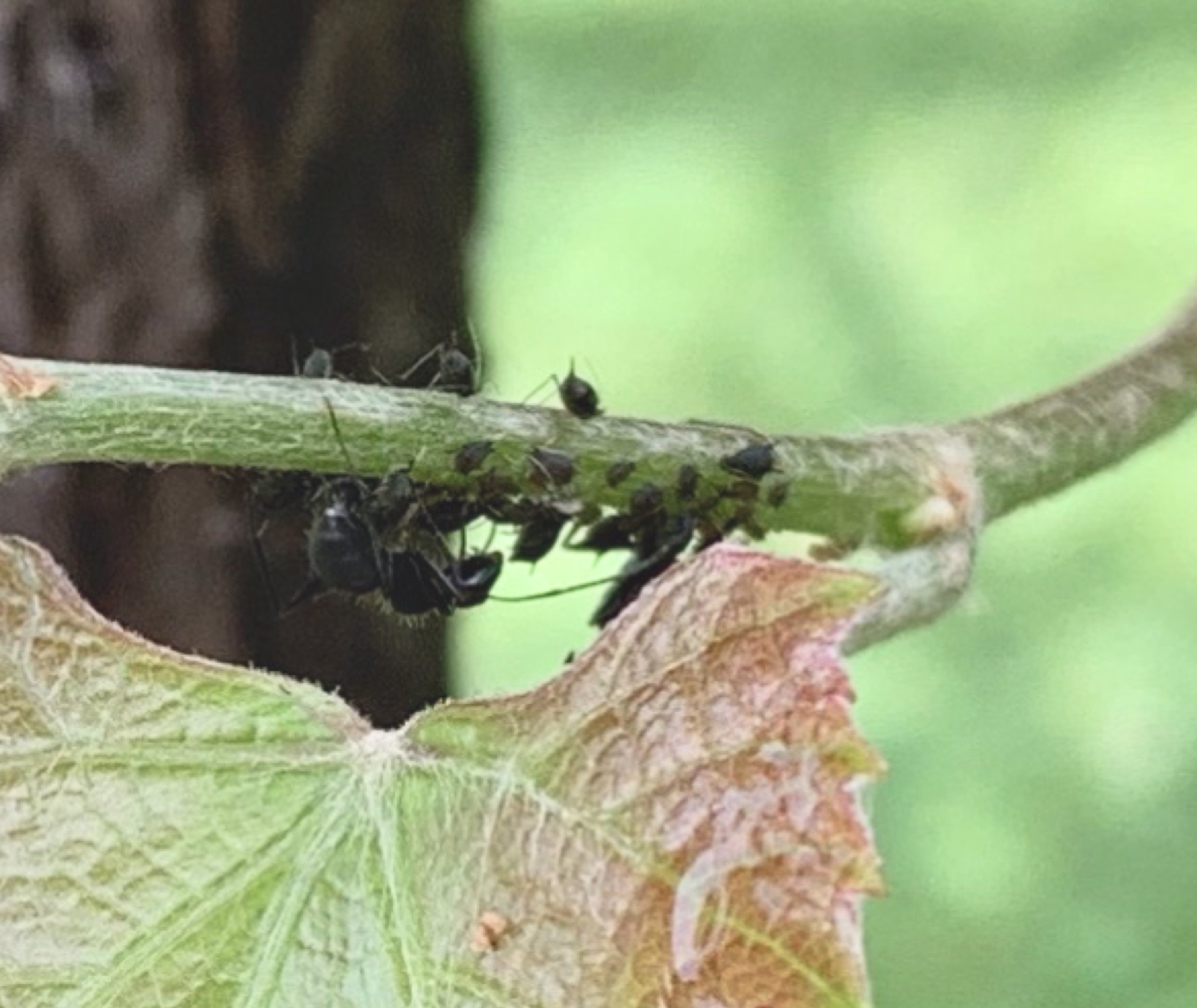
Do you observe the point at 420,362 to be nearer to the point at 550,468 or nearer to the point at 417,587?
the point at 417,587

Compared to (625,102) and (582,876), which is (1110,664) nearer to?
(625,102)

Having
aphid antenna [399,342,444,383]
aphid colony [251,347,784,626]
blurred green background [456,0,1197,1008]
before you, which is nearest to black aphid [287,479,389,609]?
aphid colony [251,347,784,626]

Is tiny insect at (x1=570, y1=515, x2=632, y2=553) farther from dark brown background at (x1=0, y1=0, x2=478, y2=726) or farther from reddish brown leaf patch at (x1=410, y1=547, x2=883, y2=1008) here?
dark brown background at (x1=0, y1=0, x2=478, y2=726)

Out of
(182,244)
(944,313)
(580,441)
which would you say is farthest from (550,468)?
(944,313)

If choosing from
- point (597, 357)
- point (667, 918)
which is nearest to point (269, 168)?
point (667, 918)

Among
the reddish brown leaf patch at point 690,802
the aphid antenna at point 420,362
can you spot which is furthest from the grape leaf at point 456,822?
the aphid antenna at point 420,362

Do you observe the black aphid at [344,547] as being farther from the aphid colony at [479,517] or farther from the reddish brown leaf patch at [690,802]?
the reddish brown leaf patch at [690,802]
